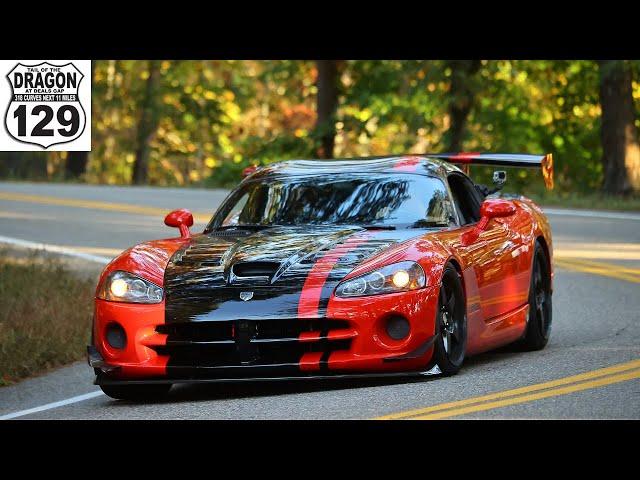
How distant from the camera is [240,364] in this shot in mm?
9172

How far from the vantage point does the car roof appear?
1105cm

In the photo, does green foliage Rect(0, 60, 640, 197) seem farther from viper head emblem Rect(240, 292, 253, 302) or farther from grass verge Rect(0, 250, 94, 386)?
viper head emblem Rect(240, 292, 253, 302)

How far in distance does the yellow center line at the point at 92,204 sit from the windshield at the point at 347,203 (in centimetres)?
1322

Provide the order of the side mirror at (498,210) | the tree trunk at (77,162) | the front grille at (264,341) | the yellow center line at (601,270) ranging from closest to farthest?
the front grille at (264,341) < the side mirror at (498,210) < the yellow center line at (601,270) < the tree trunk at (77,162)

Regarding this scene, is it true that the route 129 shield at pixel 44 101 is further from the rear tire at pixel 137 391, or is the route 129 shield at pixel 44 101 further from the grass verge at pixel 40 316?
the rear tire at pixel 137 391

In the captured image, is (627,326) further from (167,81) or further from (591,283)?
(167,81)

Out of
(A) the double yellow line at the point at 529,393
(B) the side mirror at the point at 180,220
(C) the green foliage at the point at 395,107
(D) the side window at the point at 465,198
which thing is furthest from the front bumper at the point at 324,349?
(C) the green foliage at the point at 395,107

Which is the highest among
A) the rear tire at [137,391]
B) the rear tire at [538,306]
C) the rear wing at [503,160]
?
the rear wing at [503,160]

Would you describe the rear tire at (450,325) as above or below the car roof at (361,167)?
below

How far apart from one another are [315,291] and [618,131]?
24.3m

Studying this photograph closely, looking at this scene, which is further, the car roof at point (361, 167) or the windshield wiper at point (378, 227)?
the car roof at point (361, 167)

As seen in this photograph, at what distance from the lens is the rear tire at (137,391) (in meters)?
9.79

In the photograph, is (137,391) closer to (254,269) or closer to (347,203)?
(254,269)
